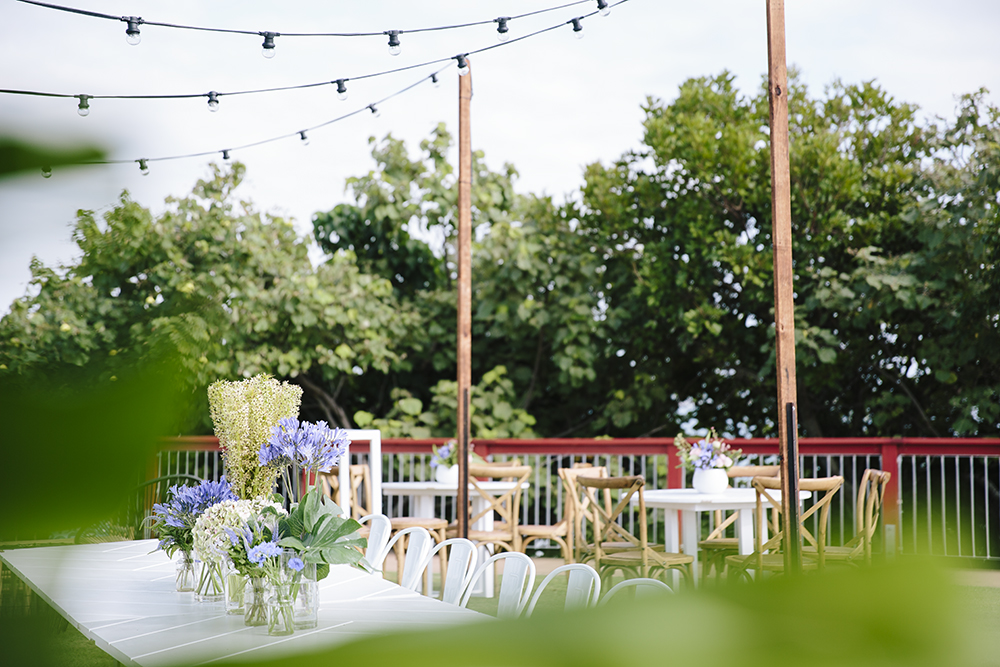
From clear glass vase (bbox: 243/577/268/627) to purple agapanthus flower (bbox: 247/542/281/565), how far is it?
9cm

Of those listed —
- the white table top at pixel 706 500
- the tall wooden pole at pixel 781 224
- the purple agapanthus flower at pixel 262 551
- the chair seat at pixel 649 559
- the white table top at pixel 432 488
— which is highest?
the tall wooden pole at pixel 781 224

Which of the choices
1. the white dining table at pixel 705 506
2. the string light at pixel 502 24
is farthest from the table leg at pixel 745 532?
the string light at pixel 502 24

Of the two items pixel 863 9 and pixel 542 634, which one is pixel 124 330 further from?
pixel 863 9

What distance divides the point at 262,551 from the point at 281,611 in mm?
145

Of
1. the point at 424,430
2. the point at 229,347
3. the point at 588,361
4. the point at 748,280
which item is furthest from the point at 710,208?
the point at 229,347

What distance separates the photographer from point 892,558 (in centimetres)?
14

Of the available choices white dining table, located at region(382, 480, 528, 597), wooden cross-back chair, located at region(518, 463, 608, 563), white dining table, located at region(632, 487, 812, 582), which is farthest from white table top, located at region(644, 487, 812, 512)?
white dining table, located at region(382, 480, 528, 597)

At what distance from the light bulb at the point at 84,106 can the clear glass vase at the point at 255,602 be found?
2100mm

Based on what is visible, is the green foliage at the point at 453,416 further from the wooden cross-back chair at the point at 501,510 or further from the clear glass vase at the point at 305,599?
the clear glass vase at the point at 305,599

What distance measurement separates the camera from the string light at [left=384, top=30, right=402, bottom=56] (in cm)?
643

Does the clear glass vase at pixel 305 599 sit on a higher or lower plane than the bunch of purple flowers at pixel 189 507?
lower

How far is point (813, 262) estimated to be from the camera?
9.82 metres

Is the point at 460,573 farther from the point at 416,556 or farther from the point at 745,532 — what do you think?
the point at 745,532

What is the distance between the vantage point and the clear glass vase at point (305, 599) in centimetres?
212
